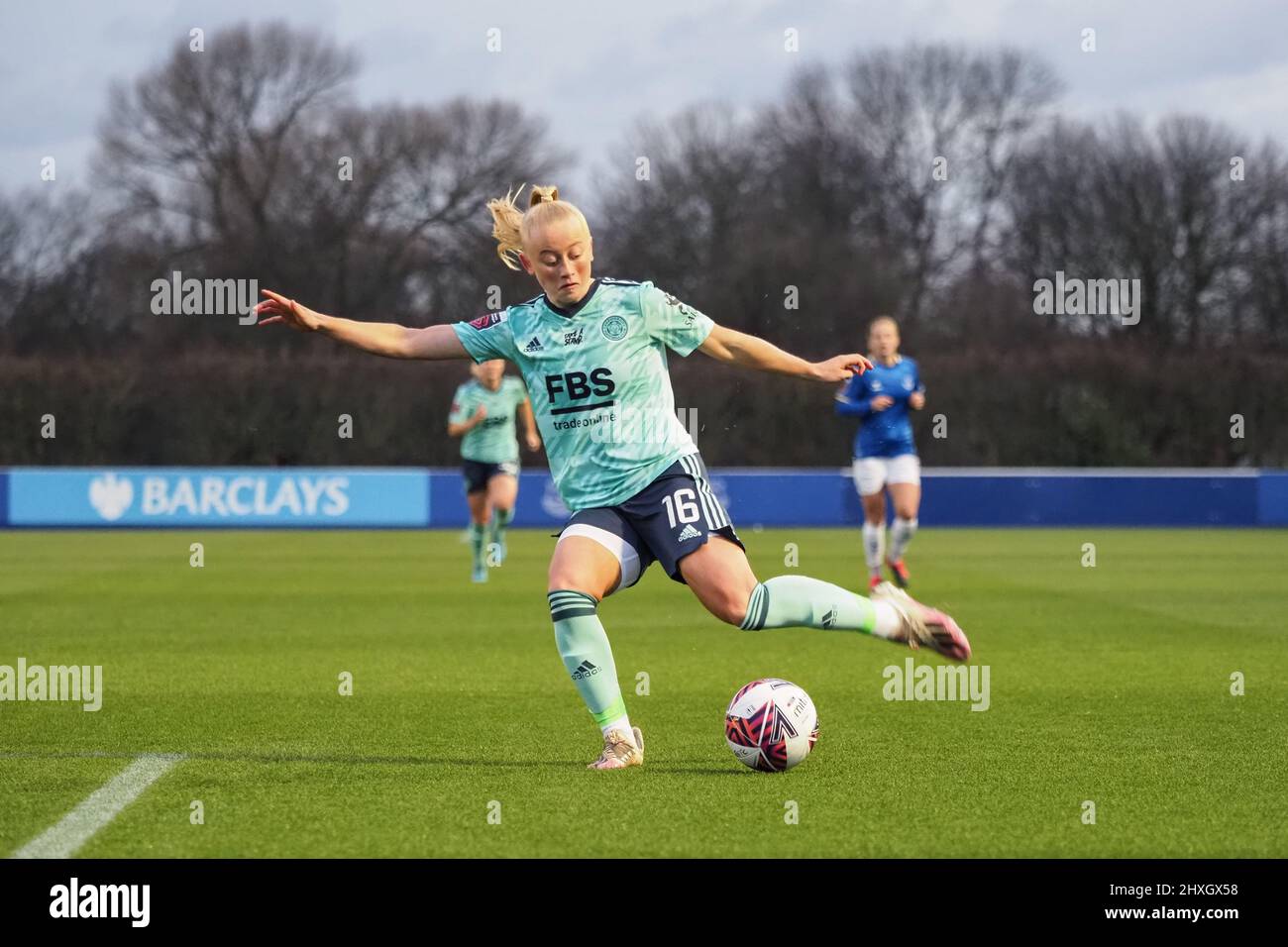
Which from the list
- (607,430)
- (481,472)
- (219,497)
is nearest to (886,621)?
(607,430)

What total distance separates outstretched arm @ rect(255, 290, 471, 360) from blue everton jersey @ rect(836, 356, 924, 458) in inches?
353

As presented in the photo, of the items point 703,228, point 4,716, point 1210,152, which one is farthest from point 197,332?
point 4,716

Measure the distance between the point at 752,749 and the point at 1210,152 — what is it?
4192 cm

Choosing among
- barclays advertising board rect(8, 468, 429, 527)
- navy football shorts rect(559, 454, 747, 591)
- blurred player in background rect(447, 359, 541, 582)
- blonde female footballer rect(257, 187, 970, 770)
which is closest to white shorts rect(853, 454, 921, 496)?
blurred player in background rect(447, 359, 541, 582)

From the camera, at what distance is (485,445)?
1783 cm

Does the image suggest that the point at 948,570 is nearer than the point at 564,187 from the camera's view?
Yes

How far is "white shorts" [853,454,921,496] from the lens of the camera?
1560cm

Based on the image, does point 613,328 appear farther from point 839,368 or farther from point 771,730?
point 771,730

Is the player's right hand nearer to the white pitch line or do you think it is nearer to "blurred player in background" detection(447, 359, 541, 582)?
the white pitch line

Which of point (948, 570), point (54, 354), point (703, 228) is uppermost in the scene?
point (703, 228)

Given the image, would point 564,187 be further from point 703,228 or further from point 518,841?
point 518,841

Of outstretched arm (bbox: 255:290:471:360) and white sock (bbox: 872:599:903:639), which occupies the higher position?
outstretched arm (bbox: 255:290:471:360)

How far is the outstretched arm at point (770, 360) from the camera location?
6.63 metres

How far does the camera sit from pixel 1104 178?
45.0 metres
